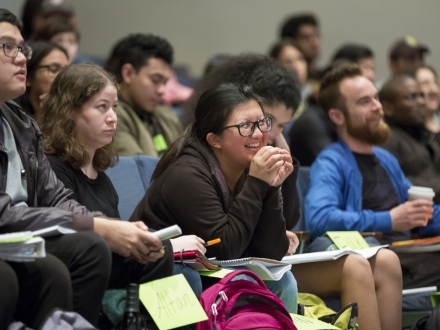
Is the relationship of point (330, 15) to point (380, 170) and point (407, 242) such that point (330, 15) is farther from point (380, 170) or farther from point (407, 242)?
point (407, 242)

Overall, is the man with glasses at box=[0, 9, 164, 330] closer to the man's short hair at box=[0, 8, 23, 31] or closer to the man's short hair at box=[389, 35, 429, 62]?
the man's short hair at box=[0, 8, 23, 31]

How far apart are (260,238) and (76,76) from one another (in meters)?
0.90

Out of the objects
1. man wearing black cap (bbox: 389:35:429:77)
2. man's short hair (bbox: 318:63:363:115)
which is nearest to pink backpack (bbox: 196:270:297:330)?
man's short hair (bbox: 318:63:363:115)

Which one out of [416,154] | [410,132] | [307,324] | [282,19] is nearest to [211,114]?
[307,324]

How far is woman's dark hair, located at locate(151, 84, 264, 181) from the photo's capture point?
2857 millimetres

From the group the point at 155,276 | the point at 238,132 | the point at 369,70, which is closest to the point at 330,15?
the point at 369,70

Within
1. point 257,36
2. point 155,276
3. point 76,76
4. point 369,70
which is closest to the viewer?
point 155,276

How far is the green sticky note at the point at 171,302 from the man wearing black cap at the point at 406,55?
4.54 metres

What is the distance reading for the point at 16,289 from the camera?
1928 millimetres

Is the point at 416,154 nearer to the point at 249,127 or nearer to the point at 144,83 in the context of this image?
the point at 144,83

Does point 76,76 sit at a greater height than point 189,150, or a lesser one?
greater

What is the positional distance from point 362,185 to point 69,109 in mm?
1735

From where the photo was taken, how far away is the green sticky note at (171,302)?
7.18 feet

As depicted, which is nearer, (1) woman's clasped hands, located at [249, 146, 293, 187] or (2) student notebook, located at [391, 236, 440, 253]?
(1) woman's clasped hands, located at [249, 146, 293, 187]
